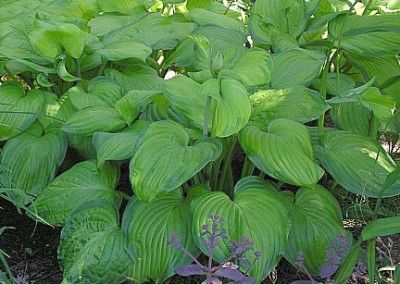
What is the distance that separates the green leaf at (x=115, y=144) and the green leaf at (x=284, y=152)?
30 cm

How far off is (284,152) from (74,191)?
60 cm

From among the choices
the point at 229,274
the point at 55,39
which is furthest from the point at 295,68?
the point at 229,274

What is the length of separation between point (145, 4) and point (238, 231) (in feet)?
3.86

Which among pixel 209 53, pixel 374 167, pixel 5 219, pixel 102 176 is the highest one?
pixel 209 53

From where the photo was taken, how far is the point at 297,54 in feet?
7.30

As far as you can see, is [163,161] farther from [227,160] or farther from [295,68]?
[295,68]

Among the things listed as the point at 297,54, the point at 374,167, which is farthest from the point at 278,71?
the point at 374,167

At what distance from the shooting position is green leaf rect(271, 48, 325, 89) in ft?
7.12

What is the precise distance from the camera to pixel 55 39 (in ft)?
7.36

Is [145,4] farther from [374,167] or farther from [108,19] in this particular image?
[374,167]

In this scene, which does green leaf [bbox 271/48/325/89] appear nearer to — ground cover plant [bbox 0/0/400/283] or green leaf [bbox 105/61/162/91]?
ground cover plant [bbox 0/0/400/283]

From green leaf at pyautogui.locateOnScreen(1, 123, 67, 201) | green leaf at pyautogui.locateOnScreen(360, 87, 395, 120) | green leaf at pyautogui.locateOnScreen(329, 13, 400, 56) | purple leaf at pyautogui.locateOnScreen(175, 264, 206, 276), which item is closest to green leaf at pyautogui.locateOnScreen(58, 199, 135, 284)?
green leaf at pyautogui.locateOnScreen(1, 123, 67, 201)

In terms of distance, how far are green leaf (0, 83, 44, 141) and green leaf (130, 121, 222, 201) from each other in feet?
1.58

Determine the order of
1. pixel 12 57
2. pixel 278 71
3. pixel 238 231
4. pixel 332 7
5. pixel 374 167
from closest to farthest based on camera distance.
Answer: pixel 238 231, pixel 374 167, pixel 278 71, pixel 12 57, pixel 332 7
